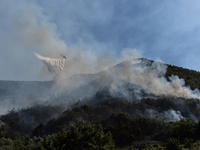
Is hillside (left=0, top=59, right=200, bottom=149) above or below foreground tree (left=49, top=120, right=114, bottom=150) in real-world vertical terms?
above

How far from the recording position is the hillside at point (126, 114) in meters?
42.3

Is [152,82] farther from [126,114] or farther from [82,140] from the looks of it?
[82,140]

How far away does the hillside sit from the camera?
42312 millimetres

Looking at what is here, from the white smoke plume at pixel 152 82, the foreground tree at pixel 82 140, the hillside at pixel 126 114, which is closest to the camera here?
the foreground tree at pixel 82 140

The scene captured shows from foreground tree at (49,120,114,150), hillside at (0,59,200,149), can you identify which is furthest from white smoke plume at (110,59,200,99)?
foreground tree at (49,120,114,150)

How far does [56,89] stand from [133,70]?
6811 cm

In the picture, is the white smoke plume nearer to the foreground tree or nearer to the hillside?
the hillside

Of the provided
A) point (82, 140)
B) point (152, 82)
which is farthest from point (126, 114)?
point (152, 82)

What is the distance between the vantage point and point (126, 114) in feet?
179

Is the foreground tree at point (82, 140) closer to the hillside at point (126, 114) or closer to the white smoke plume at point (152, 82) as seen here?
the hillside at point (126, 114)

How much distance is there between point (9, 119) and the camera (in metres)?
73.2

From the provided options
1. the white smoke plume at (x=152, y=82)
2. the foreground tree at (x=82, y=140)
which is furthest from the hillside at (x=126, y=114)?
the foreground tree at (x=82, y=140)

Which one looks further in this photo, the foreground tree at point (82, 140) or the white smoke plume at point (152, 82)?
the white smoke plume at point (152, 82)

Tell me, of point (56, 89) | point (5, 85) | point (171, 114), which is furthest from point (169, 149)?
point (5, 85)
